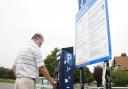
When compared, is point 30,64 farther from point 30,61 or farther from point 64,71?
point 64,71

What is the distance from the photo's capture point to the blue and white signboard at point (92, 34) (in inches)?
291

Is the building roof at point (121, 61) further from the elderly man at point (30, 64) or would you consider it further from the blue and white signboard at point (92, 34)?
the elderly man at point (30, 64)

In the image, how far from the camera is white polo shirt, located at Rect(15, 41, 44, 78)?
8.04 metres

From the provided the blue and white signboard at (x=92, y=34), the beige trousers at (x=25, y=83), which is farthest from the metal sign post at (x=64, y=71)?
the beige trousers at (x=25, y=83)

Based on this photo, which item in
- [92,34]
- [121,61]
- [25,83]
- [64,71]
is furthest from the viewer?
[121,61]

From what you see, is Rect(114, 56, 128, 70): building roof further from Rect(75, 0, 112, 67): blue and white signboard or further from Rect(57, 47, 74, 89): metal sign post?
Rect(57, 47, 74, 89): metal sign post

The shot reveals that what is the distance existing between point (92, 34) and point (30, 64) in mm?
1314

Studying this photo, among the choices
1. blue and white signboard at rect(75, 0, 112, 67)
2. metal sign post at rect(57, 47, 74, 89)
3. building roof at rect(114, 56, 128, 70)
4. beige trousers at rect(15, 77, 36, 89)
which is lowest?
beige trousers at rect(15, 77, 36, 89)

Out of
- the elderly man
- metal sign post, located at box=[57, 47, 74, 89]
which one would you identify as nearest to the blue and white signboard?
metal sign post, located at box=[57, 47, 74, 89]

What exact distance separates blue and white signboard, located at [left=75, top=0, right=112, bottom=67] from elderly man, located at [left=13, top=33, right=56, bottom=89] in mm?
977

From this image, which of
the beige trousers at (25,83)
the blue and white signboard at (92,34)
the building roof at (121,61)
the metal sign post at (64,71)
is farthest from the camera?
the building roof at (121,61)

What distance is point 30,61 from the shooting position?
8094 mm

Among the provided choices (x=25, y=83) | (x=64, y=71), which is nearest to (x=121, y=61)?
(x=64, y=71)

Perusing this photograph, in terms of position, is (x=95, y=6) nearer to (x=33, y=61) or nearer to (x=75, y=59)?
(x=33, y=61)
